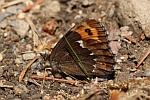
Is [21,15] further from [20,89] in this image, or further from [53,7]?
[20,89]

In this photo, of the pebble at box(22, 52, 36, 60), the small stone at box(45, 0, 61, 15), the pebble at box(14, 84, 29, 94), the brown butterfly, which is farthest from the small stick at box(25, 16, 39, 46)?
the pebble at box(14, 84, 29, 94)

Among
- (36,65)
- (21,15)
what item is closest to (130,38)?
(36,65)

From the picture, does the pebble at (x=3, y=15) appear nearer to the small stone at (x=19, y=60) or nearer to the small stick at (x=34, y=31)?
the small stick at (x=34, y=31)

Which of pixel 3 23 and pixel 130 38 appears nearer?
pixel 130 38

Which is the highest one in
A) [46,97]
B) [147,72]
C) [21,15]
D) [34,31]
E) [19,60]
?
[21,15]

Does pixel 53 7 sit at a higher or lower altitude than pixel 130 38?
higher

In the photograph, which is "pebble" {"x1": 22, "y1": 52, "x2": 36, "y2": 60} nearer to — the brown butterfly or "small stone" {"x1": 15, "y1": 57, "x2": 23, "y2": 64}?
"small stone" {"x1": 15, "y1": 57, "x2": 23, "y2": 64}

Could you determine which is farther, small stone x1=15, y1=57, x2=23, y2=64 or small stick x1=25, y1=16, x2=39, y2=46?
small stick x1=25, y1=16, x2=39, y2=46
